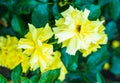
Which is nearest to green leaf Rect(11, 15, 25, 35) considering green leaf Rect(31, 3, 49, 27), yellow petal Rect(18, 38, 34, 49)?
green leaf Rect(31, 3, 49, 27)

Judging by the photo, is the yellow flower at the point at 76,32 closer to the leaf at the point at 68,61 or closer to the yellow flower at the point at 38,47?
the yellow flower at the point at 38,47

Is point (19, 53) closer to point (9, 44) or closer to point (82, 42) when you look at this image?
point (9, 44)

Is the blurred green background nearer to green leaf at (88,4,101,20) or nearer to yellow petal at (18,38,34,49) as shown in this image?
green leaf at (88,4,101,20)

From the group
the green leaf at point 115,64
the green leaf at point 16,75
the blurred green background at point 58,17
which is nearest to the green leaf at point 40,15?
the blurred green background at point 58,17

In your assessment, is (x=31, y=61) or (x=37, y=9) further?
(x=37, y=9)

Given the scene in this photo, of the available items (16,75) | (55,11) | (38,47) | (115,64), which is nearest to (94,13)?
(55,11)

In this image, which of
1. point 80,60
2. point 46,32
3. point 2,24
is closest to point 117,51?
point 80,60
